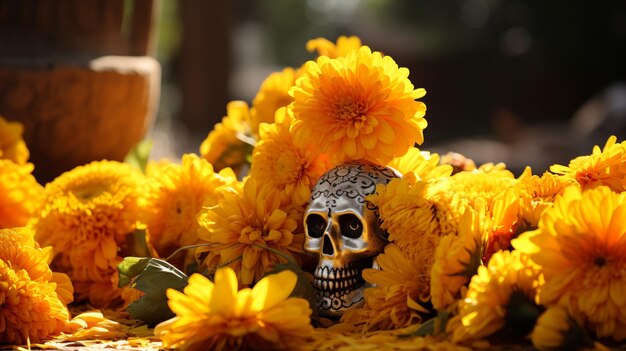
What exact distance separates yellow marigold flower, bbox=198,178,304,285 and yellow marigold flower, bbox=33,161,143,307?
0.35m

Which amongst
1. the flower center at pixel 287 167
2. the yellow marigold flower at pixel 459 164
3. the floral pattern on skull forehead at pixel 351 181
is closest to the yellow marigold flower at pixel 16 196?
the flower center at pixel 287 167

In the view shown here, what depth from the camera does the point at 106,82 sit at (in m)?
2.95

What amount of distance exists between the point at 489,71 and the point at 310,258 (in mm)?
11096

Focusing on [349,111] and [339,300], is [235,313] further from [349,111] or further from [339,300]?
[349,111]

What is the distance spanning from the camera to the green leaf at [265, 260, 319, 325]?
181 cm

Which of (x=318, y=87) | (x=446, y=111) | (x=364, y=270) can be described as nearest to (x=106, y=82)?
(x=318, y=87)

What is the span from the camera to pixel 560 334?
1486 mm

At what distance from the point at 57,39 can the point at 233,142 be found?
88 centimetres

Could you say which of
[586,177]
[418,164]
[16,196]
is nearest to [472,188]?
[418,164]

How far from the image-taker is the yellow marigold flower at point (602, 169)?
1881 mm

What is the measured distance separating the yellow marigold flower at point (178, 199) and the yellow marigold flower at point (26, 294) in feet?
1.15

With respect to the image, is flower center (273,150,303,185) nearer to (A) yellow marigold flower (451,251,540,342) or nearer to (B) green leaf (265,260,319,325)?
(B) green leaf (265,260,319,325)

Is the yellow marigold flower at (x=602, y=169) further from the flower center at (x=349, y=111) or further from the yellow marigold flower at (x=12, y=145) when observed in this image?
Result: the yellow marigold flower at (x=12, y=145)

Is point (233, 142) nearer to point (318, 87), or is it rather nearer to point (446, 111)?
point (318, 87)
